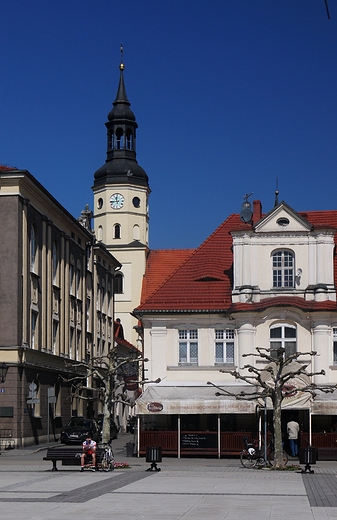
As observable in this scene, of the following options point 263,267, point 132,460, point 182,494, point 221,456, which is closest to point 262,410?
point 221,456

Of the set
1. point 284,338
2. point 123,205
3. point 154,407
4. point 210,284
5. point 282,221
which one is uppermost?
point 123,205

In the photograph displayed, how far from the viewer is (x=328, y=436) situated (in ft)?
120

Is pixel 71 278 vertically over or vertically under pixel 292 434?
over

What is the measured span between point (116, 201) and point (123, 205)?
88cm

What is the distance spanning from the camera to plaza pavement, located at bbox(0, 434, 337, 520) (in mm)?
17688

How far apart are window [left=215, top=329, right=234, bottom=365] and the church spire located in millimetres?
54819

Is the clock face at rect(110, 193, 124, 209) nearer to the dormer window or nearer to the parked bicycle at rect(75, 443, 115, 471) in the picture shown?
the dormer window

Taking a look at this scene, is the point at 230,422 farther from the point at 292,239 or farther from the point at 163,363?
the point at 292,239

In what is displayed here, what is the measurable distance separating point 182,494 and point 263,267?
2292 centimetres

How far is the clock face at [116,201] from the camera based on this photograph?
97.4 m

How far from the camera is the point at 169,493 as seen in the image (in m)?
21.9

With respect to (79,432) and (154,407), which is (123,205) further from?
(154,407)

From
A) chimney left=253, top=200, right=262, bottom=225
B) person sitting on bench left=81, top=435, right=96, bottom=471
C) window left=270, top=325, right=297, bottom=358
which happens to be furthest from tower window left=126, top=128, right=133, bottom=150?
person sitting on bench left=81, top=435, right=96, bottom=471

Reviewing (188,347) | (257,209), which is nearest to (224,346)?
(188,347)
